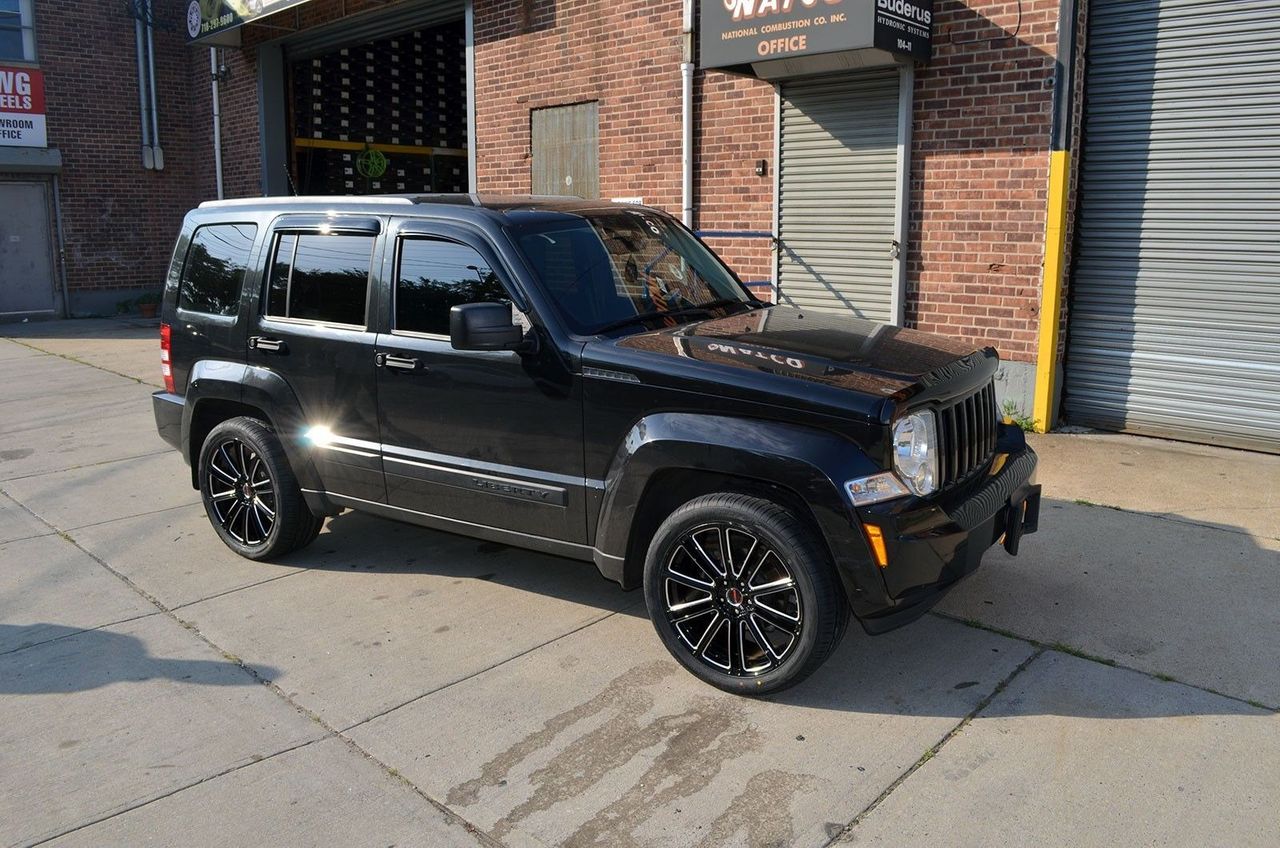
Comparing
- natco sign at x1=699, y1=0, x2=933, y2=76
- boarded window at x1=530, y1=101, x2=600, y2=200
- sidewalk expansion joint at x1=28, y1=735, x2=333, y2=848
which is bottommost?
sidewalk expansion joint at x1=28, y1=735, x2=333, y2=848

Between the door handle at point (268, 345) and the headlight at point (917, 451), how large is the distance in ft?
10.5

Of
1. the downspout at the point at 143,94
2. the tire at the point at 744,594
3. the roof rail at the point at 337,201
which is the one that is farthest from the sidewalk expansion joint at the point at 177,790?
the downspout at the point at 143,94

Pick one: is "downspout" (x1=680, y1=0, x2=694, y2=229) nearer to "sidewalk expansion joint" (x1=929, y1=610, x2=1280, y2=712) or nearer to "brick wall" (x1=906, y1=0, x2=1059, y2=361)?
"brick wall" (x1=906, y1=0, x2=1059, y2=361)

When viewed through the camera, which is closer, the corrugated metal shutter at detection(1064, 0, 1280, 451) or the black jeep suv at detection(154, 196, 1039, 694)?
the black jeep suv at detection(154, 196, 1039, 694)

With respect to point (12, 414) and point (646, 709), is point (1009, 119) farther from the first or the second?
point (12, 414)

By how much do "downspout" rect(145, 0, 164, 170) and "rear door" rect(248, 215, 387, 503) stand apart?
16.0 meters

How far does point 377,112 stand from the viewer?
1831 centimetres

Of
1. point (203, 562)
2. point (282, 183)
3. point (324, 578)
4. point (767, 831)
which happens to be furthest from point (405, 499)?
point (282, 183)

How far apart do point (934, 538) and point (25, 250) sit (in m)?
19.1

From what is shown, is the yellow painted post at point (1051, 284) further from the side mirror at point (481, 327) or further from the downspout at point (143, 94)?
the downspout at point (143, 94)

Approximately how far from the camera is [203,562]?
5793 millimetres

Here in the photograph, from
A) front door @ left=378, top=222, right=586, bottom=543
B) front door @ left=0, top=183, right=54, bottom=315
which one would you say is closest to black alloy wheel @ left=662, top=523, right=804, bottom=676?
front door @ left=378, top=222, right=586, bottom=543

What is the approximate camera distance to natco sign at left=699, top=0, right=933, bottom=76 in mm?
8141

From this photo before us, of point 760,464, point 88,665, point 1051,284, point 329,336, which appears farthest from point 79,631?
point 1051,284
